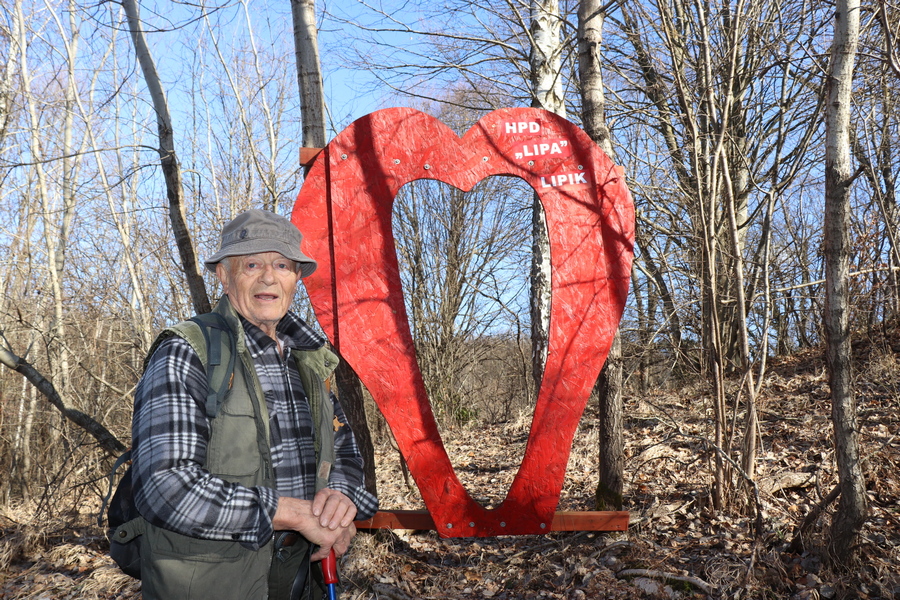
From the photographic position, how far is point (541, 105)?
6.02 metres

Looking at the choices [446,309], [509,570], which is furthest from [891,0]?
[446,309]

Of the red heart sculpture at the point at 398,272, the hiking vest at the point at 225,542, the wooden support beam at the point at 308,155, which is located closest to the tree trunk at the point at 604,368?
the red heart sculpture at the point at 398,272

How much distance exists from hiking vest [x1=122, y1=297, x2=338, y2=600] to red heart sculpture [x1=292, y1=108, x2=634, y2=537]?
1.50m

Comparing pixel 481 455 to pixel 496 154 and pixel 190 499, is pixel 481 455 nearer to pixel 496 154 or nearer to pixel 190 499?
pixel 496 154

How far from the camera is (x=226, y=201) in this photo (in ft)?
44.2

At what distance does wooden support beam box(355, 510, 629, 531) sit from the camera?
3.47 meters

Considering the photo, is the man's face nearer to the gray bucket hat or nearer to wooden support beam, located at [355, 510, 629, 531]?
the gray bucket hat

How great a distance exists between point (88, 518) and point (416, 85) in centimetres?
547

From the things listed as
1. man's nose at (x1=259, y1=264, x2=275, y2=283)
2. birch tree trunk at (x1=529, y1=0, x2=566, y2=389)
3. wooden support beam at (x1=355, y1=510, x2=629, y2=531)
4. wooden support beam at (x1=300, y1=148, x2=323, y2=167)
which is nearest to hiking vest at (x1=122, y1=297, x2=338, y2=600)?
man's nose at (x1=259, y1=264, x2=275, y2=283)

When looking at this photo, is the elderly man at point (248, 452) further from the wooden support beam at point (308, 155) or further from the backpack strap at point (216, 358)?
the wooden support beam at point (308, 155)

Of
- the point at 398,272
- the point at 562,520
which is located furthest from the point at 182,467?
the point at 562,520

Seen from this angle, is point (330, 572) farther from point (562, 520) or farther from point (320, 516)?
point (562, 520)

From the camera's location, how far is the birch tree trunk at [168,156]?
415 centimetres

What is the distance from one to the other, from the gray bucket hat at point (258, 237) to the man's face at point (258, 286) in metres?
0.06
